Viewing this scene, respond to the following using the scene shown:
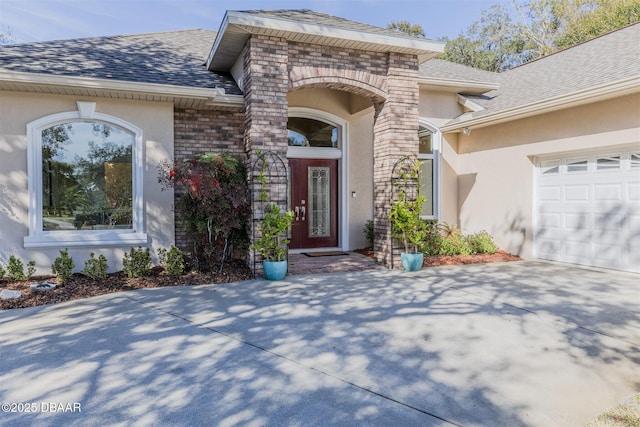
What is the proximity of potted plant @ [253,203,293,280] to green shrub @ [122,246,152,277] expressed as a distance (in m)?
1.92

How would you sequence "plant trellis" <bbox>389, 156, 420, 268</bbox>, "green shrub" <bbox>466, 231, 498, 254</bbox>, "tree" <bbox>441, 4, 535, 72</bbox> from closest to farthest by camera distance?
1. "plant trellis" <bbox>389, 156, 420, 268</bbox>
2. "green shrub" <bbox>466, 231, 498, 254</bbox>
3. "tree" <bbox>441, 4, 535, 72</bbox>

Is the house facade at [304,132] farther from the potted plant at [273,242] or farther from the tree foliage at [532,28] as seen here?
the tree foliage at [532,28]

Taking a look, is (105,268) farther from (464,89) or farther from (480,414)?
(464,89)

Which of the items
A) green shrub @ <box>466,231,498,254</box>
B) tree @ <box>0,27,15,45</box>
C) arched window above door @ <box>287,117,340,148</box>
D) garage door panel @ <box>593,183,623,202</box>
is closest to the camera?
garage door panel @ <box>593,183,623,202</box>

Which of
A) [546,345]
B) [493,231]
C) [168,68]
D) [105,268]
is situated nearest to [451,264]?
[493,231]

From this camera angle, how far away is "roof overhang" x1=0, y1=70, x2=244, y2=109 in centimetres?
631

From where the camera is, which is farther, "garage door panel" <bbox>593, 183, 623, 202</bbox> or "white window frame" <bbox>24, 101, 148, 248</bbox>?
"garage door panel" <bbox>593, 183, 623, 202</bbox>

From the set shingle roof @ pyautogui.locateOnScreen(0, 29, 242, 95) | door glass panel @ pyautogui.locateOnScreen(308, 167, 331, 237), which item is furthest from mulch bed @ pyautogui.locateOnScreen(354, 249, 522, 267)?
shingle roof @ pyautogui.locateOnScreen(0, 29, 242, 95)

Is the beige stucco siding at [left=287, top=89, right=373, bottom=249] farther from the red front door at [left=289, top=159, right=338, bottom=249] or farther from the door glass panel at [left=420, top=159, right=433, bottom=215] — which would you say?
the door glass panel at [left=420, top=159, right=433, bottom=215]

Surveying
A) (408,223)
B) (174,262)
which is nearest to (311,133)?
(408,223)

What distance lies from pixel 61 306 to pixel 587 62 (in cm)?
1111

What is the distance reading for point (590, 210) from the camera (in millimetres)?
7809

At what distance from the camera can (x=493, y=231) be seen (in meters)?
9.78

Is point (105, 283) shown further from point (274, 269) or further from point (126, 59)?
point (126, 59)
